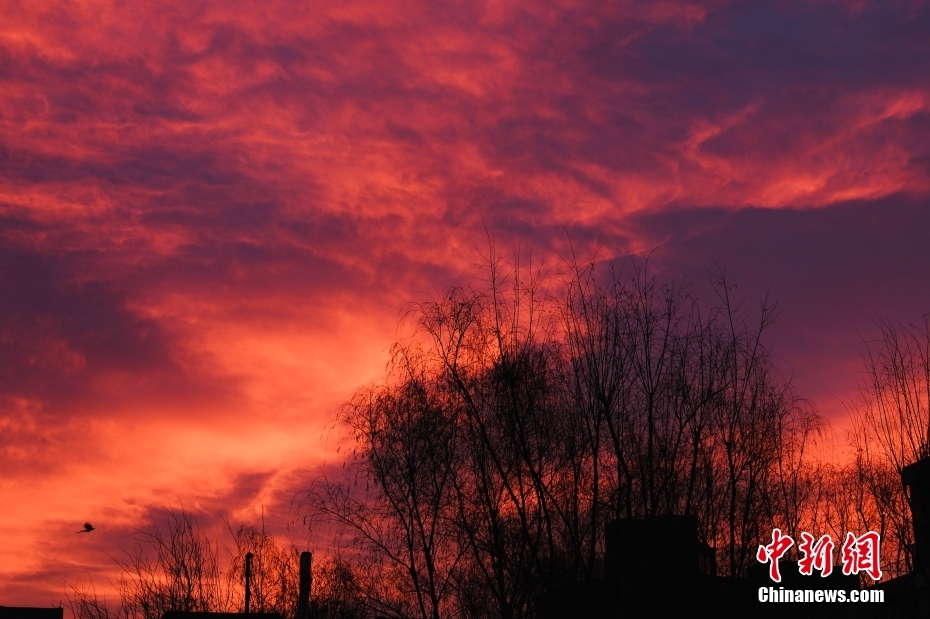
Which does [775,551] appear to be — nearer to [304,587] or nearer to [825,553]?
[825,553]

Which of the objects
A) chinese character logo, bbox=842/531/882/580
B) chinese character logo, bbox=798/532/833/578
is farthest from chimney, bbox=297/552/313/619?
chinese character logo, bbox=842/531/882/580

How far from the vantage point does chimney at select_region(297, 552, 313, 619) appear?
10.1m

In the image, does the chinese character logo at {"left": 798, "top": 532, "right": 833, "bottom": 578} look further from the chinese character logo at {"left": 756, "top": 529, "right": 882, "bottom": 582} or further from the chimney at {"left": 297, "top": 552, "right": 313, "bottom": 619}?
the chimney at {"left": 297, "top": 552, "right": 313, "bottom": 619}

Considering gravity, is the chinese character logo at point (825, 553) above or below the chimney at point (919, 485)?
below

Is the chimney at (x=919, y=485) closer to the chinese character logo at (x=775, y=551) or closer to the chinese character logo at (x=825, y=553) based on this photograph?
the chinese character logo at (x=825, y=553)

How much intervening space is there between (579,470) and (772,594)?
4170mm

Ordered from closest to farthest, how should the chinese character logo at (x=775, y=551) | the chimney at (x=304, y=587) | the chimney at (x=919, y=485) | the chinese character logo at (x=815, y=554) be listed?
the chimney at (x=304, y=587) → the chinese character logo at (x=775, y=551) → the chimney at (x=919, y=485) → the chinese character logo at (x=815, y=554)

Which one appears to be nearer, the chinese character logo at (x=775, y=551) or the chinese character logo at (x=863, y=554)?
the chinese character logo at (x=775, y=551)

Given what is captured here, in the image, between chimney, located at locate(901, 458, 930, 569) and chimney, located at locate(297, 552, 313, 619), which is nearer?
chimney, located at locate(297, 552, 313, 619)

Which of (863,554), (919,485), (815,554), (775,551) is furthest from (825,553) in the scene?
(775,551)

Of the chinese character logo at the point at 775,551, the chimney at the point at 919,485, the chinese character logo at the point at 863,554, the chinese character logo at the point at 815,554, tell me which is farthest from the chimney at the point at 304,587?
the chinese character logo at the point at 863,554

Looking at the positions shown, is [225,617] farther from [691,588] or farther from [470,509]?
[691,588]

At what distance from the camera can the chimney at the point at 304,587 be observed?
10102mm

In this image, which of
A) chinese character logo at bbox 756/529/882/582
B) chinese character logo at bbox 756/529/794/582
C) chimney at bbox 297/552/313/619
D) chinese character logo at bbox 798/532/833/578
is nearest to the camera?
chimney at bbox 297/552/313/619
